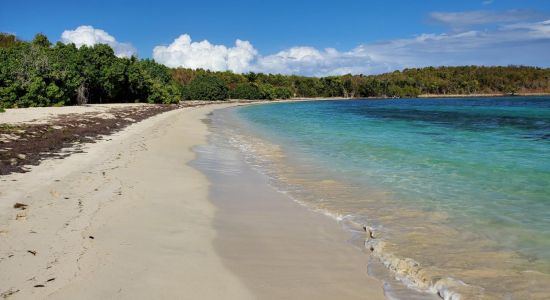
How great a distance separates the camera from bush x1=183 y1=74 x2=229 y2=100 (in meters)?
106

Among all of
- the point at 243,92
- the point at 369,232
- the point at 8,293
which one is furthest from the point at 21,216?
the point at 243,92

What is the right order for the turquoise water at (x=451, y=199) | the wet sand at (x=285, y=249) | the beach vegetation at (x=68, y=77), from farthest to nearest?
the beach vegetation at (x=68, y=77) < the turquoise water at (x=451, y=199) < the wet sand at (x=285, y=249)

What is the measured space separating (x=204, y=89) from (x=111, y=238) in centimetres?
10326

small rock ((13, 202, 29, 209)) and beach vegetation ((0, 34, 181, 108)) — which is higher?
beach vegetation ((0, 34, 181, 108))

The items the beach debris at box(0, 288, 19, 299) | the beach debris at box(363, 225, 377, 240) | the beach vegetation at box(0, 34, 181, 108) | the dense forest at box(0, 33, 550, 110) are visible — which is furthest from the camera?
the dense forest at box(0, 33, 550, 110)

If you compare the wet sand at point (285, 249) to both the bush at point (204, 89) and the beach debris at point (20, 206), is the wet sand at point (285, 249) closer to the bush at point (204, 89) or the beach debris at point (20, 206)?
the beach debris at point (20, 206)

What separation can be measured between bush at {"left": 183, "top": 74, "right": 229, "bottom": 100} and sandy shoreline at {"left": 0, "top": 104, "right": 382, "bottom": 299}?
97372mm

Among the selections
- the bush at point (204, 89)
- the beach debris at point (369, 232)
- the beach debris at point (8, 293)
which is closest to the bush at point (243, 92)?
the bush at point (204, 89)

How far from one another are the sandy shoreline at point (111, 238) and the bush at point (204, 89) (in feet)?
319

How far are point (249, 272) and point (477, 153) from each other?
14087 mm

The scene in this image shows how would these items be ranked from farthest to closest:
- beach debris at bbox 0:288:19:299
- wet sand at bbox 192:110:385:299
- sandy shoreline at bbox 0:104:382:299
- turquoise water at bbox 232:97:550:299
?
turquoise water at bbox 232:97:550:299, wet sand at bbox 192:110:385:299, sandy shoreline at bbox 0:104:382:299, beach debris at bbox 0:288:19:299

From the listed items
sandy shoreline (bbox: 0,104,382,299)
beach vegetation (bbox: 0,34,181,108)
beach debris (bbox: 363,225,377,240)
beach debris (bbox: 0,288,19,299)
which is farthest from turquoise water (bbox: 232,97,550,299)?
beach vegetation (bbox: 0,34,181,108)

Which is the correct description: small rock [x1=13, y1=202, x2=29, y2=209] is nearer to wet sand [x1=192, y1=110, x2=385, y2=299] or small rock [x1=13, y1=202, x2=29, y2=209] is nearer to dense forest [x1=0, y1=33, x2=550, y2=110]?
wet sand [x1=192, y1=110, x2=385, y2=299]

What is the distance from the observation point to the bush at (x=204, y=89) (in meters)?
106
